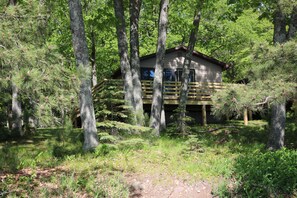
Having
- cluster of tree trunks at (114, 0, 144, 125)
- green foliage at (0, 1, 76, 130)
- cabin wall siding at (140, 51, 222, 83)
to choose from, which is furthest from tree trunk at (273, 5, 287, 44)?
cabin wall siding at (140, 51, 222, 83)

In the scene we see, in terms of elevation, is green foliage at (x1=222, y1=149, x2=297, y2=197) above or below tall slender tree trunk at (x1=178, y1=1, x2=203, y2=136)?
below

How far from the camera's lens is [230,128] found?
16.5 m

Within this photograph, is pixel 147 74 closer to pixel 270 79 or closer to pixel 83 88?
pixel 83 88

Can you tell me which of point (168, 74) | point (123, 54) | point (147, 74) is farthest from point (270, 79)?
point (168, 74)

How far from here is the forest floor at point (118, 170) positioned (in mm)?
6438

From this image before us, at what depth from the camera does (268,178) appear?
653cm

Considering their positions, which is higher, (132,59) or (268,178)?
(132,59)

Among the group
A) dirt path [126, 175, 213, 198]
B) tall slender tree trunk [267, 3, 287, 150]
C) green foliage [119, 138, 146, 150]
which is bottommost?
dirt path [126, 175, 213, 198]

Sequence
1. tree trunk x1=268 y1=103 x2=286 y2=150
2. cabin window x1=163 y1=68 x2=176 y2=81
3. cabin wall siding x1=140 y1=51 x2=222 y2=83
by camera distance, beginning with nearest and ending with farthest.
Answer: tree trunk x1=268 y1=103 x2=286 y2=150, cabin wall siding x1=140 y1=51 x2=222 y2=83, cabin window x1=163 y1=68 x2=176 y2=81

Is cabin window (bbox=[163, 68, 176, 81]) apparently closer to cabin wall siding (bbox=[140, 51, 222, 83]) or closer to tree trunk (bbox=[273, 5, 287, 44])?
cabin wall siding (bbox=[140, 51, 222, 83])

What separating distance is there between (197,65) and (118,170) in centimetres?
1641

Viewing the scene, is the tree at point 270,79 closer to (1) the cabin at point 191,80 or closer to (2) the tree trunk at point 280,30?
(2) the tree trunk at point 280,30

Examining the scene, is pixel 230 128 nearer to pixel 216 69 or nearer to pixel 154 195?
pixel 216 69

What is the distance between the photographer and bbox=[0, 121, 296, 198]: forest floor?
6438 millimetres
